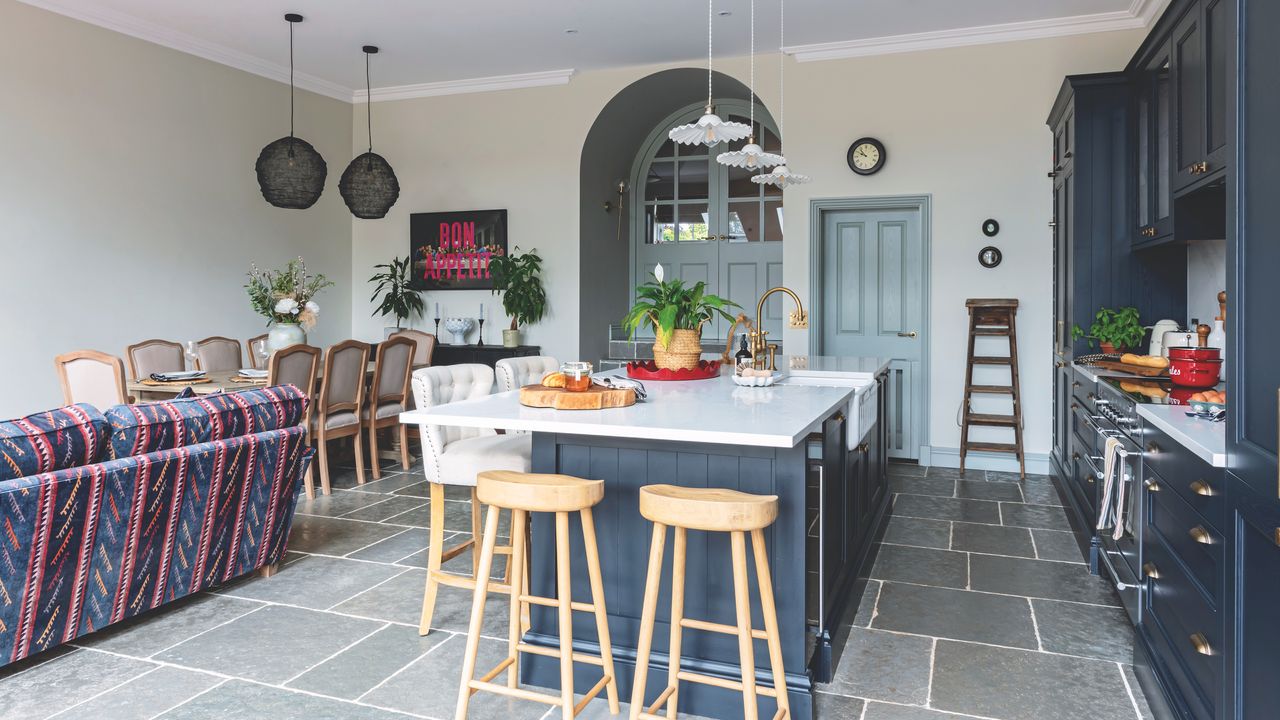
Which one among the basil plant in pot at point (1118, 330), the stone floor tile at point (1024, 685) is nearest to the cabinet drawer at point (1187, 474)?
the stone floor tile at point (1024, 685)

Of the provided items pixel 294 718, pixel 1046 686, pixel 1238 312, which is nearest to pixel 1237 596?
pixel 1238 312

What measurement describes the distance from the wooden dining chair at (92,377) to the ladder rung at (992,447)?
5.34 metres

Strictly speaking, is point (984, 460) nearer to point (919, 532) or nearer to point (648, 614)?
point (919, 532)

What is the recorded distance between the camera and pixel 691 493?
7.47 feet

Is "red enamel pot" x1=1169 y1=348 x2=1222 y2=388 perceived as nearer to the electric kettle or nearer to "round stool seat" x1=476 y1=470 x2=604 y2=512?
the electric kettle

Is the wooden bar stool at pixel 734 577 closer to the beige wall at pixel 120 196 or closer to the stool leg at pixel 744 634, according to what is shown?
the stool leg at pixel 744 634

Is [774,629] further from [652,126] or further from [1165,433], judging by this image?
[652,126]

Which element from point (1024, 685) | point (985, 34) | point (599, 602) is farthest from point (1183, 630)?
point (985, 34)

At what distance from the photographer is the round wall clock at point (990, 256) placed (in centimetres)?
596

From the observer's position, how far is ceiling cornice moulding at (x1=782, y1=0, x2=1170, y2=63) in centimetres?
557

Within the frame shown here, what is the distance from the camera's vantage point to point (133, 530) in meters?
2.88

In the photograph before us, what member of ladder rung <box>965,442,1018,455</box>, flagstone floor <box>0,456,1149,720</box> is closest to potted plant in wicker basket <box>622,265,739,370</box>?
flagstone floor <box>0,456,1149,720</box>

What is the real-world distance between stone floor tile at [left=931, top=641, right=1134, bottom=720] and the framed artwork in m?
5.42

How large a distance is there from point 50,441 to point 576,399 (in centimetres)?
161
